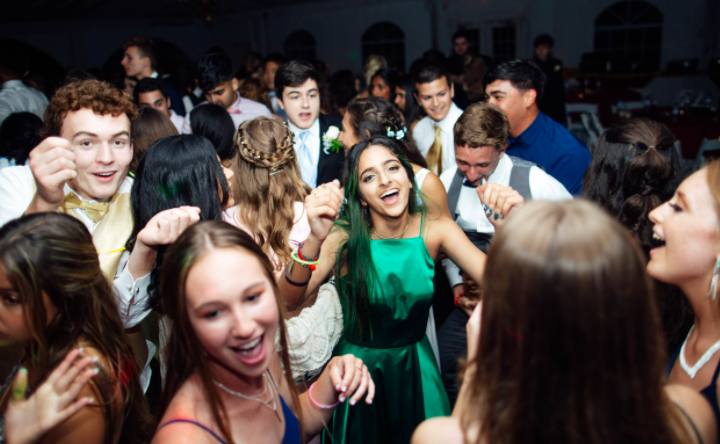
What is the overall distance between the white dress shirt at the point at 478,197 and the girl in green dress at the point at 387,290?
0.52 metres

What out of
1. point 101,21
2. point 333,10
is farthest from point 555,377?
point 333,10

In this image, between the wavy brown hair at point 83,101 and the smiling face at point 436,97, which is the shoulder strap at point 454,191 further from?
the wavy brown hair at point 83,101

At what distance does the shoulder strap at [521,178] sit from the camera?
2400 mm

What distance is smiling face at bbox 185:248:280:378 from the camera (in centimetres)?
102

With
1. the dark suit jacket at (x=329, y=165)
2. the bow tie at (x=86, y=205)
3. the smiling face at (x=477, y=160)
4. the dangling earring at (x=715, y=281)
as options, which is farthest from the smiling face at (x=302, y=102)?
A: the dangling earring at (x=715, y=281)

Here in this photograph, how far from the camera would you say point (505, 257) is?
83cm

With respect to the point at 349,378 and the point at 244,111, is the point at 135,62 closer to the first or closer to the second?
the point at 244,111

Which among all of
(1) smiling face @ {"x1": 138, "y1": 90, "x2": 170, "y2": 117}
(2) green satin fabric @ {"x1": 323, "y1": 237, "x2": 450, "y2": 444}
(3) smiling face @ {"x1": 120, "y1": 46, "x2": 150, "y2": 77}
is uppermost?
(3) smiling face @ {"x1": 120, "y1": 46, "x2": 150, "y2": 77}

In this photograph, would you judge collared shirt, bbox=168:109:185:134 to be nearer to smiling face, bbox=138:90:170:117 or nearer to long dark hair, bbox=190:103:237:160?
smiling face, bbox=138:90:170:117

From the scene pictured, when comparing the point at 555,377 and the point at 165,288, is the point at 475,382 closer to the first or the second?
the point at 555,377

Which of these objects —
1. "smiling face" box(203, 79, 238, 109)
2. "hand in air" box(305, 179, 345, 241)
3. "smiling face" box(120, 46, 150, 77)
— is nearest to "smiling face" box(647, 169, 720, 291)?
"hand in air" box(305, 179, 345, 241)

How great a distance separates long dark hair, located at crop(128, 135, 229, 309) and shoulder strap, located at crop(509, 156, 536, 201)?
1.51 m

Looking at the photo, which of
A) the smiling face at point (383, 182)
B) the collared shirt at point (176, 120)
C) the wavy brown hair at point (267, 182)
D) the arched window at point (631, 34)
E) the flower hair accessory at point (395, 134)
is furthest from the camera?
the arched window at point (631, 34)

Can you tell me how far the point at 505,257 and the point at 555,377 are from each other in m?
0.23
